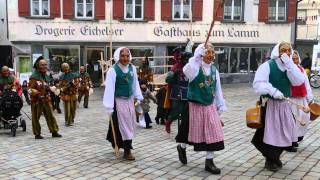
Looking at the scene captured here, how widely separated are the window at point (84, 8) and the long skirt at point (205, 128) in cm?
1903

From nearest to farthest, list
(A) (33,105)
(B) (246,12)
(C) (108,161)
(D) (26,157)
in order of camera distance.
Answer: (C) (108,161) < (D) (26,157) < (A) (33,105) < (B) (246,12)

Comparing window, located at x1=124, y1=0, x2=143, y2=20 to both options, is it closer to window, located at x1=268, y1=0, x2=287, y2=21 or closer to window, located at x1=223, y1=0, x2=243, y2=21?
window, located at x1=223, y1=0, x2=243, y2=21

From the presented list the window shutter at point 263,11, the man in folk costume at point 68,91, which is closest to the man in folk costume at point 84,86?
the man in folk costume at point 68,91

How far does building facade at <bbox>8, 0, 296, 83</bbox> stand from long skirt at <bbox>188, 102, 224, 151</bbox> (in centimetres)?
1658

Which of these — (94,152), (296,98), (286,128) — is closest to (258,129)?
(286,128)

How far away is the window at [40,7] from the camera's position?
938 inches

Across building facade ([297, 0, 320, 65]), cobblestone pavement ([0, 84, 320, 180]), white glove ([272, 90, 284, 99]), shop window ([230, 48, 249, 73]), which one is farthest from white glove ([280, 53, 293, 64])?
building facade ([297, 0, 320, 65])

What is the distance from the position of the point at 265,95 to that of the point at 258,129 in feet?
1.65

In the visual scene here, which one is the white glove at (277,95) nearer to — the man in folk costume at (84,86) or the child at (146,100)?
the child at (146,100)

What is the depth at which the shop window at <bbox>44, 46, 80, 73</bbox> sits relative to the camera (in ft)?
79.3

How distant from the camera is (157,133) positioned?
33.0 ft

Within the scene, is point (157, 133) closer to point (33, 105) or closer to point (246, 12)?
point (33, 105)

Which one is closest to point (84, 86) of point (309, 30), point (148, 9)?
point (148, 9)

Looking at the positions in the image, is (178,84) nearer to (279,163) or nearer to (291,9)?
(279,163)
